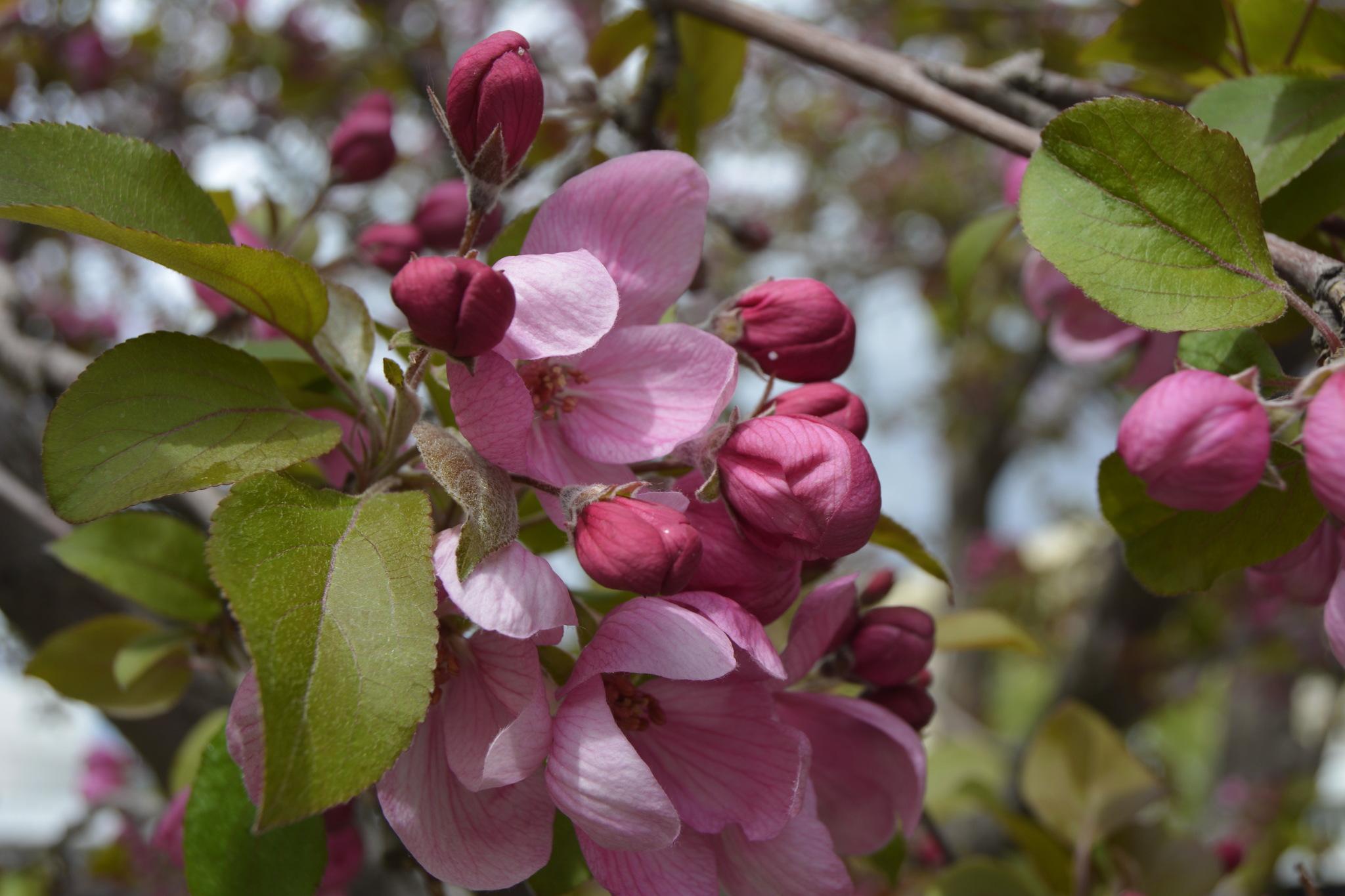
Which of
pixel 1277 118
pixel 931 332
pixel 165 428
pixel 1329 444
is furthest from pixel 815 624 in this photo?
pixel 931 332

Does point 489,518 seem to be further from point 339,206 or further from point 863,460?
point 339,206

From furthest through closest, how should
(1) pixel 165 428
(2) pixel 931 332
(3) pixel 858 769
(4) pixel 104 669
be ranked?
(2) pixel 931 332 → (4) pixel 104 669 → (3) pixel 858 769 → (1) pixel 165 428

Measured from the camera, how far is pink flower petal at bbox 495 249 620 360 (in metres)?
0.48

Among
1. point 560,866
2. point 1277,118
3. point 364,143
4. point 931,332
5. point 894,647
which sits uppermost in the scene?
point 1277,118

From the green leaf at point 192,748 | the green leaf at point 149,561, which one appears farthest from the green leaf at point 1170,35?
the green leaf at point 192,748

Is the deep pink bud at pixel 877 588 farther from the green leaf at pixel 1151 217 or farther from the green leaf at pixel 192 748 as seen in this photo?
the green leaf at pixel 192 748

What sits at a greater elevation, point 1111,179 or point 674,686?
point 1111,179

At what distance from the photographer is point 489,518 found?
46 centimetres

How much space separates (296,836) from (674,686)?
259 mm

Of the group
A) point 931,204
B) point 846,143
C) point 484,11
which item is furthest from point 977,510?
point 484,11

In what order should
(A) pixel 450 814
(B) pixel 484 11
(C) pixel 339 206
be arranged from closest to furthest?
(A) pixel 450 814
(C) pixel 339 206
(B) pixel 484 11

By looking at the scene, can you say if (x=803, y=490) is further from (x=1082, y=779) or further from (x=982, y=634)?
(x=1082, y=779)

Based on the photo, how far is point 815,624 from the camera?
600mm

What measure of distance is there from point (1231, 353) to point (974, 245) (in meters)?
0.45
